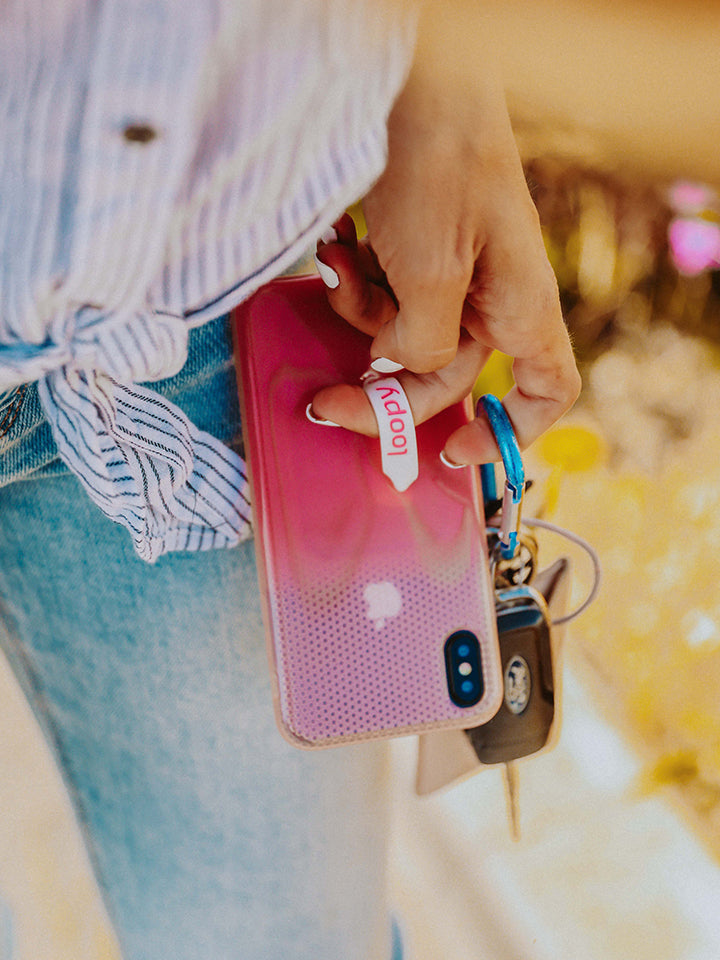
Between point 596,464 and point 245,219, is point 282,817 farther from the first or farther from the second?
point 596,464

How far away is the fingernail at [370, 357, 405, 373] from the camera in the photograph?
1.61 ft

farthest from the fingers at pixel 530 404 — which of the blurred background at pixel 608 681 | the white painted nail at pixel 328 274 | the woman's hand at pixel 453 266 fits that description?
the blurred background at pixel 608 681

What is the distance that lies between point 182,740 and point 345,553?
190mm

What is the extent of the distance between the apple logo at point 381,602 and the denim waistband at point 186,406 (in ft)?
0.43

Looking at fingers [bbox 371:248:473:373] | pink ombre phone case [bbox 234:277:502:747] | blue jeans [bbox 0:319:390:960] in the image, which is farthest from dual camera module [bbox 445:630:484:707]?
fingers [bbox 371:248:473:373]

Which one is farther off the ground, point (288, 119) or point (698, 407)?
point (288, 119)

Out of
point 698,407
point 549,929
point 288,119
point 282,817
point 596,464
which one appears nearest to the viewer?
point 288,119

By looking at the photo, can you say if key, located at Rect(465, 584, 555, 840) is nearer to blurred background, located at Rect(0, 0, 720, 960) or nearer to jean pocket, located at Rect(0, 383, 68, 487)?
jean pocket, located at Rect(0, 383, 68, 487)

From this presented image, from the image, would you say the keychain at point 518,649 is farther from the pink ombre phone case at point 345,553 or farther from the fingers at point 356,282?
the fingers at point 356,282

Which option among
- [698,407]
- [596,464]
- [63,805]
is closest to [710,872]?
[596,464]

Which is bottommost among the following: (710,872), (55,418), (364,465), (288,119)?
(710,872)

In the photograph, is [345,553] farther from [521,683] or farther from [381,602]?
[521,683]

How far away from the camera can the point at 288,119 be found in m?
0.33

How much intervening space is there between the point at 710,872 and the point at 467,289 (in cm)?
99
